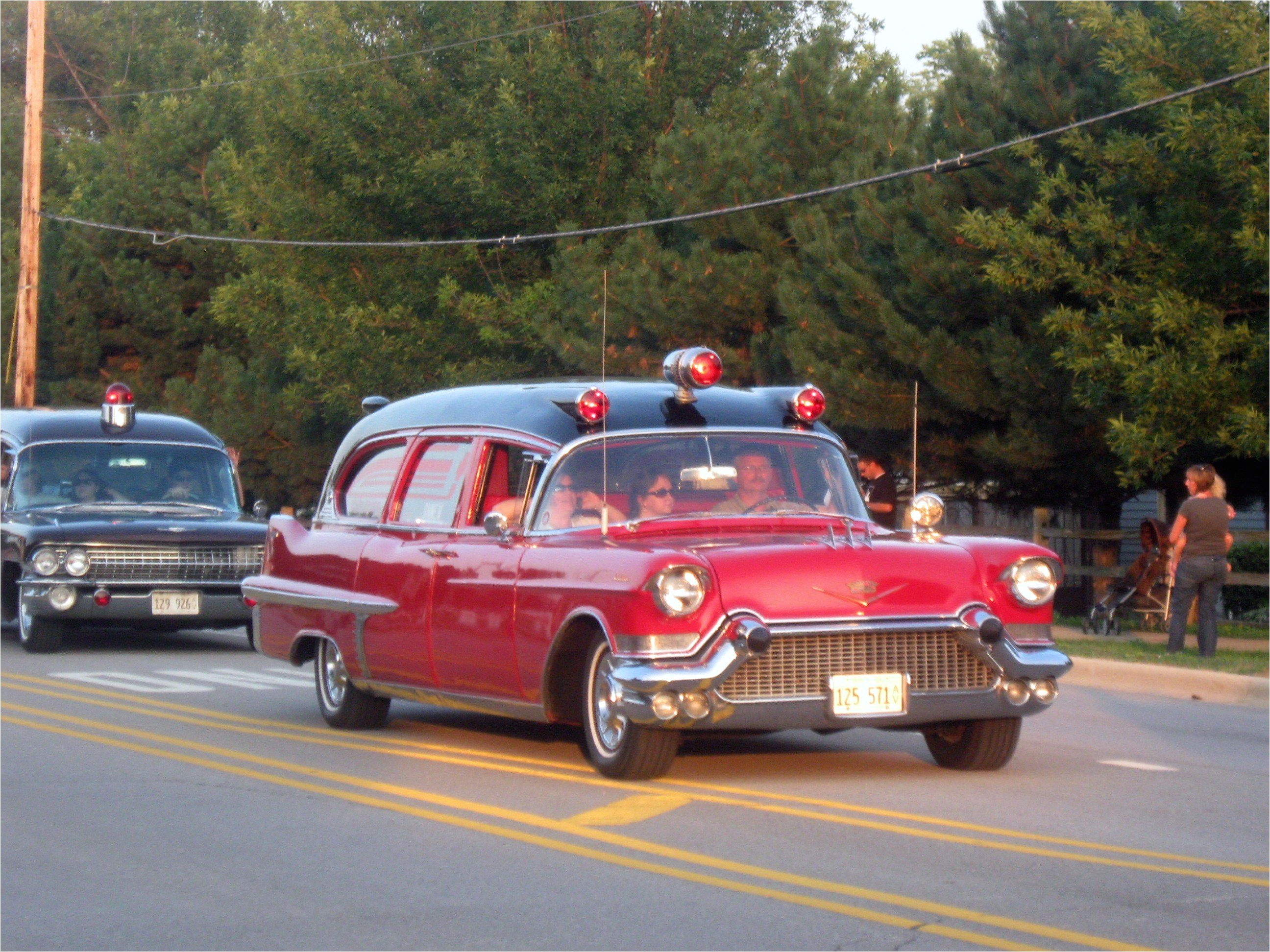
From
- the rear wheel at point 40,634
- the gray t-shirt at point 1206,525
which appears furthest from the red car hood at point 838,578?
the rear wheel at point 40,634

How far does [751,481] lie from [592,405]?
873 mm

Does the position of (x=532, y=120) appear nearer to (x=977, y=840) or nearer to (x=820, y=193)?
(x=820, y=193)

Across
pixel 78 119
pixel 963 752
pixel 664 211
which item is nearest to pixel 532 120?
pixel 664 211

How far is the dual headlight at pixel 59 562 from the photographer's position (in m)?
15.6

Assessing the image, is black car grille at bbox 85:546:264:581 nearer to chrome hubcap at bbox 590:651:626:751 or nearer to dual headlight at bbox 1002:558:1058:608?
chrome hubcap at bbox 590:651:626:751

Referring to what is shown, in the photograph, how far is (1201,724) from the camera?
11766mm

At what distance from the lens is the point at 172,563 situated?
624 inches

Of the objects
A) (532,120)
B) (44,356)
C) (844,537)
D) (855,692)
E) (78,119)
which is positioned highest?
(78,119)

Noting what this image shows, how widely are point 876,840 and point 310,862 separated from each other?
7.04 feet

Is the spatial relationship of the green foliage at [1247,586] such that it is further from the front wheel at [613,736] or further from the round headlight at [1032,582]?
the front wheel at [613,736]

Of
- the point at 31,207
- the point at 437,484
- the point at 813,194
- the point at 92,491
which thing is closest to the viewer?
the point at 437,484

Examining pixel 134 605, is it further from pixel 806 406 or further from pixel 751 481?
pixel 751 481

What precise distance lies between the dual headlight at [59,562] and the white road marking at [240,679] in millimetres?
1703

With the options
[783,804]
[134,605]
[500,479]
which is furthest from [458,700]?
[134,605]
